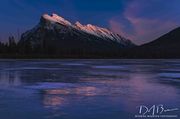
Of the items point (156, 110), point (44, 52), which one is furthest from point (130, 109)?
point (44, 52)

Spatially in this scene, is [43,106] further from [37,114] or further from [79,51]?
[79,51]

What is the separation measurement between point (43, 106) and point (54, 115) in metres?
1.79

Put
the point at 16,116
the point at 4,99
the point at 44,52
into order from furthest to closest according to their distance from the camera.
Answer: the point at 44,52 < the point at 4,99 < the point at 16,116

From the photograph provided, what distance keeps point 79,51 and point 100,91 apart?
137 m

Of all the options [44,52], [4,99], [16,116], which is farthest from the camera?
[44,52]

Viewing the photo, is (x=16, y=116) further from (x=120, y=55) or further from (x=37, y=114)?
(x=120, y=55)

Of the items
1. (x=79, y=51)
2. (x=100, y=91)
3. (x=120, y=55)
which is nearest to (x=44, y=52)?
(x=79, y=51)

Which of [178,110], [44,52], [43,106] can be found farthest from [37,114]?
[44,52]

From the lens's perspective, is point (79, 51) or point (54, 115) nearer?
point (54, 115)

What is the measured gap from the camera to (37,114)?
450 inches

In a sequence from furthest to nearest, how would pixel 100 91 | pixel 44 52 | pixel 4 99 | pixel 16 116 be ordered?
pixel 44 52, pixel 100 91, pixel 4 99, pixel 16 116

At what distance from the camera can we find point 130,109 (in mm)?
12398

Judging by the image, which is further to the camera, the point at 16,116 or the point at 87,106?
the point at 87,106

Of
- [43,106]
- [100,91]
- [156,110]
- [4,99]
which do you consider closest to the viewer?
[156,110]
